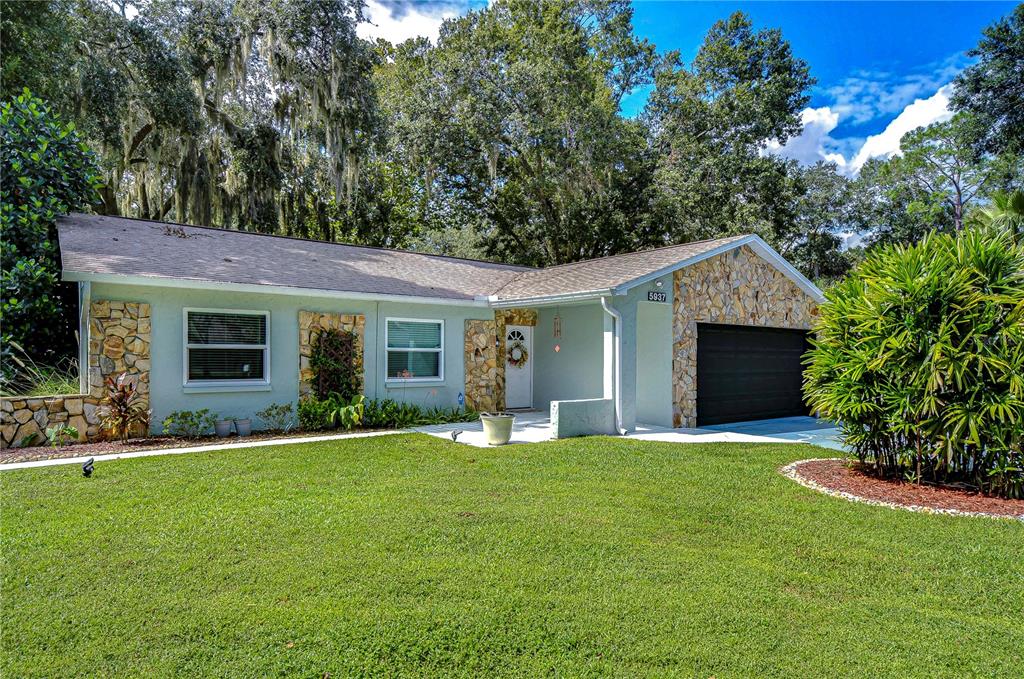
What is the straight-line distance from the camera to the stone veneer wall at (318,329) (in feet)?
33.7

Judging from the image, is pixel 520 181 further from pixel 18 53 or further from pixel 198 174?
pixel 18 53

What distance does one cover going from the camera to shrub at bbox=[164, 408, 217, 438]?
902cm

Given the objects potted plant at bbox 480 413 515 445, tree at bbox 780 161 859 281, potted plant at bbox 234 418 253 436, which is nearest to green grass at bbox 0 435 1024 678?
potted plant at bbox 480 413 515 445

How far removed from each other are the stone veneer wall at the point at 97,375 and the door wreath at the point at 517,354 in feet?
23.5

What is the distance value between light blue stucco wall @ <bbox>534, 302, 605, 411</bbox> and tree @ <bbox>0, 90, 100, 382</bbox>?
906cm

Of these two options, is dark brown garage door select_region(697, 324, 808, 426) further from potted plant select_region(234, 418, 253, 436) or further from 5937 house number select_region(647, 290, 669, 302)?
potted plant select_region(234, 418, 253, 436)

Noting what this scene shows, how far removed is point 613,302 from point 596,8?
15506 millimetres

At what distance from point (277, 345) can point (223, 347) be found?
84 cm

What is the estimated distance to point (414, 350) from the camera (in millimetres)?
11633

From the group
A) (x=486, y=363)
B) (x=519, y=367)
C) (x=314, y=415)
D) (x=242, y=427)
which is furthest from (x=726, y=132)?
(x=242, y=427)

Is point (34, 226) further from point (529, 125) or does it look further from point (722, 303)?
point (529, 125)

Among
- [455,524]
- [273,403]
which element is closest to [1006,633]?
[455,524]

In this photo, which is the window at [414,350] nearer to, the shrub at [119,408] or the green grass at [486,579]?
the shrub at [119,408]

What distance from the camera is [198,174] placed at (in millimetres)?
15938
